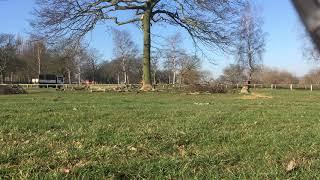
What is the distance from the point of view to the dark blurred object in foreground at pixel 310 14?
1067mm

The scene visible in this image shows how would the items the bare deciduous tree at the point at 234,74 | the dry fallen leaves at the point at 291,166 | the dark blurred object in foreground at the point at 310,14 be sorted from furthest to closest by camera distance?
the bare deciduous tree at the point at 234,74 < the dry fallen leaves at the point at 291,166 < the dark blurred object in foreground at the point at 310,14

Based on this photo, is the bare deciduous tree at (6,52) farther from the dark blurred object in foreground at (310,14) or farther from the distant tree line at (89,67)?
the dark blurred object in foreground at (310,14)

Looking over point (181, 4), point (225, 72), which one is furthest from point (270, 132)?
point (225, 72)

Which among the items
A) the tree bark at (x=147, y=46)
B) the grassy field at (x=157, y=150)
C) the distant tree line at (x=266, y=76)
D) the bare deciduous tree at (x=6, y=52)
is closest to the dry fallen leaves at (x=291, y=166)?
the grassy field at (x=157, y=150)

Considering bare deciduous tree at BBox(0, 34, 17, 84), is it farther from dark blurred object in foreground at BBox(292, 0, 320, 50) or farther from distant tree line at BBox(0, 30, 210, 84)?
dark blurred object in foreground at BBox(292, 0, 320, 50)

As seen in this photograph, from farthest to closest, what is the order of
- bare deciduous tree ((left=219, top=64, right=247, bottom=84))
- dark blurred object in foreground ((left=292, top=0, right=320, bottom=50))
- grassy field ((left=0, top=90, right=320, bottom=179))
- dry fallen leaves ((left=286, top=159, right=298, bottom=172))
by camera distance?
bare deciduous tree ((left=219, top=64, right=247, bottom=84))
dry fallen leaves ((left=286, top=159, right=298, bottom=172))
grassy field ((left=0, top=90, right=320, bottom=179))
dark blurred object in foreground ((left=292, top=0, right=320, bottom=50))

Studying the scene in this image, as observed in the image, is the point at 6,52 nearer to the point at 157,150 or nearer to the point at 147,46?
the point at 147,46

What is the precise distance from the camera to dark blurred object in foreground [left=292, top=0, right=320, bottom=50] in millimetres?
1067

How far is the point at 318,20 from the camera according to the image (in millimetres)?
1085

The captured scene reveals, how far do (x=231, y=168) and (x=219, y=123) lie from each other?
4178 mm

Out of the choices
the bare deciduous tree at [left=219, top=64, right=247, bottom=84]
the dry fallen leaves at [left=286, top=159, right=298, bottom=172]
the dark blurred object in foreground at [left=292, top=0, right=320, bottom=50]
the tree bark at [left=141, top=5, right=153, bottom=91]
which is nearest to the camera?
the dark blurred object in foreground at [left=292, top=0, right=320, bottom=50]

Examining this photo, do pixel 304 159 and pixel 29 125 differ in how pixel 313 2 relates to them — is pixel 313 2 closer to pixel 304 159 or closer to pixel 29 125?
pixel 304 159

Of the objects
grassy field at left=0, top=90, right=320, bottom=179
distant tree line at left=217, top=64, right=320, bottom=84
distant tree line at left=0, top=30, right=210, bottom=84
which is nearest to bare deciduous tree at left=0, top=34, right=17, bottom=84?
distant tree line at left=0, top=30, right=210, bottom=84

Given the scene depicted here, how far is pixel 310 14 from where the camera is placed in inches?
42.5
